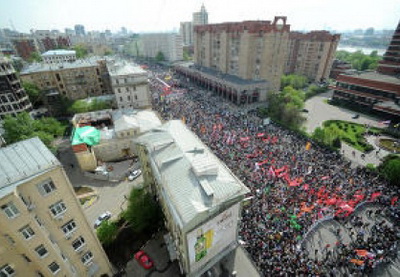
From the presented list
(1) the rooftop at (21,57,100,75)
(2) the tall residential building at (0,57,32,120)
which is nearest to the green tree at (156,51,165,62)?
(1) the rooftop at (21,57,100,75)

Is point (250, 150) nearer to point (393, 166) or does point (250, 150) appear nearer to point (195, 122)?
point (195, 122)

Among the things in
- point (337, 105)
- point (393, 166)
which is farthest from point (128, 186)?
point (337, 105)

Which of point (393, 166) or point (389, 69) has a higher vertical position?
point (389, 69)

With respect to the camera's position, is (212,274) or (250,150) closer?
(212,274)

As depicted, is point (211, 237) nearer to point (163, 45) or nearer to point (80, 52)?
point (80, 52)

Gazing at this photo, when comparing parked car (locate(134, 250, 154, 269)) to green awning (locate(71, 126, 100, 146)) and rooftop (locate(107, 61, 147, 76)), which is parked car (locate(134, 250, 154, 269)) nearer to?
green awning (locate(71, 126, 100, 146))

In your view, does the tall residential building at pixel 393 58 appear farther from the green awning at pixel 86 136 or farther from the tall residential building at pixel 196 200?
the green awning at pixel 86 136

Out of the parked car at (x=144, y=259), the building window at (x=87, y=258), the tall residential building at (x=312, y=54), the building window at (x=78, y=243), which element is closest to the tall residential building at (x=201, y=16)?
the tall residential building at (x=312, y=54)
